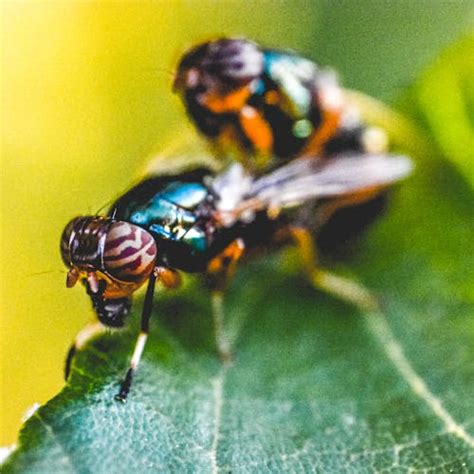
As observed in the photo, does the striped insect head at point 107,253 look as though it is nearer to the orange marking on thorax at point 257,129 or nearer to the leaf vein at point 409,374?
the orange marking on thorax at point 257,129

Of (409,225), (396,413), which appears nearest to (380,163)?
(409,225)

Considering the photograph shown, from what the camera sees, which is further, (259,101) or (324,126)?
(324,126)

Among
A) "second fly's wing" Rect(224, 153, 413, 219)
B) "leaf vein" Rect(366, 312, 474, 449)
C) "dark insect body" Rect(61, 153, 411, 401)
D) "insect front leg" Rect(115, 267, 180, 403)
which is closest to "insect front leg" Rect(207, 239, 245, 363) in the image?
"dark insect body" Rect(61, 153, 411, 401)

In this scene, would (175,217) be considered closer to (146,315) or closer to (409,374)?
(146,315)

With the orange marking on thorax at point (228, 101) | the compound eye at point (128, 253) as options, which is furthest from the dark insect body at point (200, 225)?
the orange marking on thorax at point (228, 101)

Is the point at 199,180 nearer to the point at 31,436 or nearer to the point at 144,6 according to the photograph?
the point at 31,436

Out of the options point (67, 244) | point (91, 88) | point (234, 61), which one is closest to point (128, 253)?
point (67, 244)
